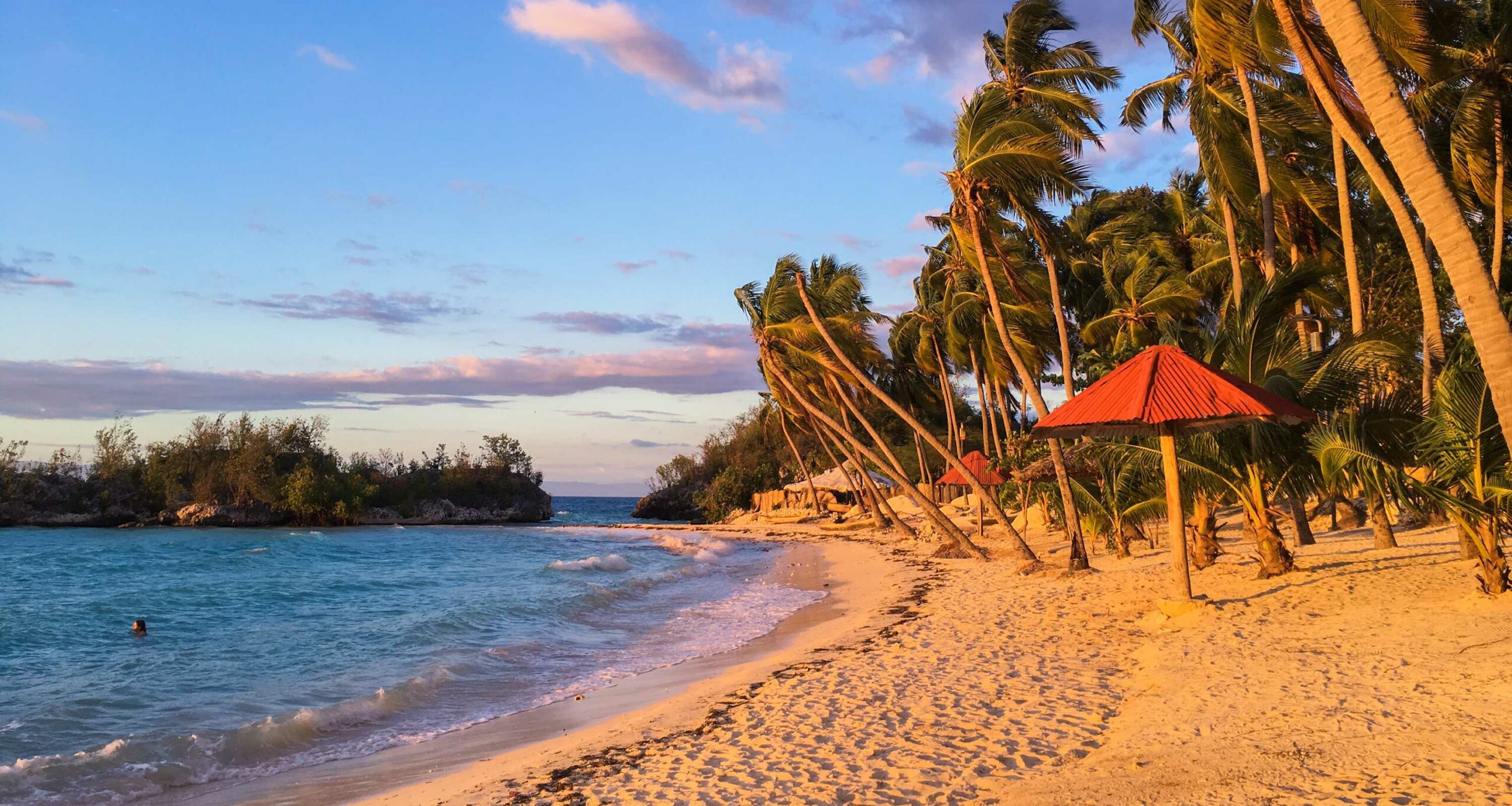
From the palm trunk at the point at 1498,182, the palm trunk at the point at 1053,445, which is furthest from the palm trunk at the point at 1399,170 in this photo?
the palm trunk at the point at 1053,445

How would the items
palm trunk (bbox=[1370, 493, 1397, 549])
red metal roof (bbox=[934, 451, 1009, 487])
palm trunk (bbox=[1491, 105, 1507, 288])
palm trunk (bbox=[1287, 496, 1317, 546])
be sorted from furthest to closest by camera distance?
red metal roof (bbox=[934, 451, 1009, 487])
palm trunk (bbox=[1287, 496, 1317, 546])
palm trunk (bbox=[1491, 105, 1507, 288])
palm trunk (bbox=[1370, 493, 1397, 549])

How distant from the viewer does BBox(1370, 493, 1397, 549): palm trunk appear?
10812 mm

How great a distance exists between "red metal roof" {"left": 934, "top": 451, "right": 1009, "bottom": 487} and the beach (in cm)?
1034

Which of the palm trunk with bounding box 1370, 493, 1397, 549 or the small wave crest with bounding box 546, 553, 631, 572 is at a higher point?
the palm trunk with bounding box 1370, 493, 1397, 549

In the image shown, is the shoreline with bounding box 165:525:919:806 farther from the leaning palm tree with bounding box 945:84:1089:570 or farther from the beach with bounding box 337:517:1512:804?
the leaning palm tree with bounding box 945:84:1089:570

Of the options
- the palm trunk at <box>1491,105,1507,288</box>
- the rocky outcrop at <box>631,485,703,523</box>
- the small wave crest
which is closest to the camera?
the palm trunk at <box>1491,105,1507,288</box>

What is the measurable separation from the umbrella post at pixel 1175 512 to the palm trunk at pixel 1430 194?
130 inches

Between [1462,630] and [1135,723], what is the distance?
3180 mm

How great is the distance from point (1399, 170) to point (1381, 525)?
25.0ft

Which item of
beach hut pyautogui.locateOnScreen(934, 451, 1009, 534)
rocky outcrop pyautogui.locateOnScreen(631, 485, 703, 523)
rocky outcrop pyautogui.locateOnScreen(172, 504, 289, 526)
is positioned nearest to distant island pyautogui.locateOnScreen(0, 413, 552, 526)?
rocky outcrop pyautogui.locateOnScreen(172, 504, 289, 526)

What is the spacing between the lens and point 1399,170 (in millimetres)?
5262

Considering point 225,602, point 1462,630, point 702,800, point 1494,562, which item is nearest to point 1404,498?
point 1494,562

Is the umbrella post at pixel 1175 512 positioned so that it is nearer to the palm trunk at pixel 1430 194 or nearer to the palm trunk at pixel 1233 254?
the palm trunk at pixel 1430 194

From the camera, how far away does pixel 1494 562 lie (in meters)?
6.99
